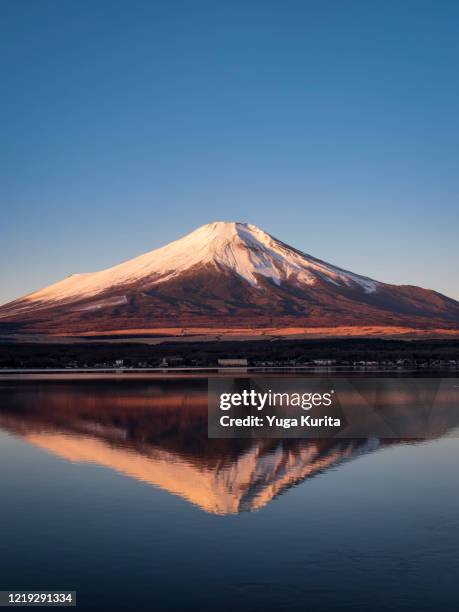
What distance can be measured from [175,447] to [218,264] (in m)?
125

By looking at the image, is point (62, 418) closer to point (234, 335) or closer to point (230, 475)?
point (230, 475)

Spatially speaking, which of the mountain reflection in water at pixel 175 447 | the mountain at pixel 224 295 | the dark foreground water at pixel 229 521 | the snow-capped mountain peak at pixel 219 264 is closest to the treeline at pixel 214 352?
the mountain at pixel 224 295

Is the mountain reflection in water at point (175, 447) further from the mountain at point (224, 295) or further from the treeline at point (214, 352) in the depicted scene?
the mountain at point (224, 295)

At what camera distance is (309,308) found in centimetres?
12712

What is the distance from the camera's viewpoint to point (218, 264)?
479 ft

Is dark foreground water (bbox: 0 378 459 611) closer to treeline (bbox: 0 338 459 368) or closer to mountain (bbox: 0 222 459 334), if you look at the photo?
treeline (bbox: 0 338 459 368)

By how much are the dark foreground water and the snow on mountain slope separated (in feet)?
389

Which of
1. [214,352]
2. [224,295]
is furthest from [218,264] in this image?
[214,352]

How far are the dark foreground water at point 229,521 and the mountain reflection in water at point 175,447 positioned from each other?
0.25ft

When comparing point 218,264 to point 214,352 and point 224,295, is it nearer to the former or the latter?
point 224,295

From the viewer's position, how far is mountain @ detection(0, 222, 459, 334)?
122 metres

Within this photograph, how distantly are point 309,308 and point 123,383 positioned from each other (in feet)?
268

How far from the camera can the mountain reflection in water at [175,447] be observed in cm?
1658

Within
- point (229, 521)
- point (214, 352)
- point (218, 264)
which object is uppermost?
point (218, 264)
